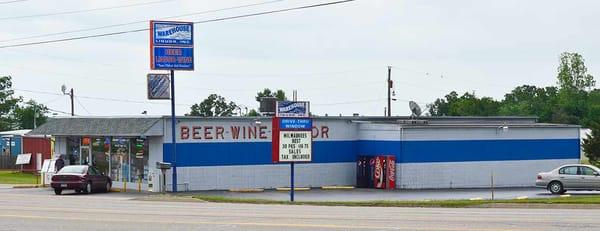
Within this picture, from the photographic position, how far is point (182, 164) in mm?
45719

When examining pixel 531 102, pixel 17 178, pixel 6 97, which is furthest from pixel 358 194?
pixel 531 102

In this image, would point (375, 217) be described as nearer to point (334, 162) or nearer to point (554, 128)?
point (334, 162)

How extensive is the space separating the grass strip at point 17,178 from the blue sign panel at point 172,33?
51.4 ft

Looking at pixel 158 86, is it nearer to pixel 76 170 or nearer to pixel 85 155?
pixel 76 170

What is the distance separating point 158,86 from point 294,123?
9625 millimetres

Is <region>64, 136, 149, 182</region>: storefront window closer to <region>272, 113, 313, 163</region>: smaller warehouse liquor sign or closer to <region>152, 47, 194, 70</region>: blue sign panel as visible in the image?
<region>152, 47, 194, 70</region>: blue sign panel

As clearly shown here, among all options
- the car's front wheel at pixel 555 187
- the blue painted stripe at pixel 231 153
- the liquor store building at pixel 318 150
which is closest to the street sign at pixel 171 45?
the liquor store building at pixel 318 150

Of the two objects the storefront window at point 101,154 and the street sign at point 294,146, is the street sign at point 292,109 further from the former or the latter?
the storefront window at point 101,154

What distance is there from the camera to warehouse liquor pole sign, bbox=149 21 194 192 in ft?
140

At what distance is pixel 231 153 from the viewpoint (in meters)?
47.2

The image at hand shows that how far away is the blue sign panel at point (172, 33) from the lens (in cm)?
4275

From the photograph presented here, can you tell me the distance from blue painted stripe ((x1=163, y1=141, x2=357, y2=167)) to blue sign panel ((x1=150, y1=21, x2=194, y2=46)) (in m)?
4.98

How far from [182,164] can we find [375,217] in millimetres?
23498

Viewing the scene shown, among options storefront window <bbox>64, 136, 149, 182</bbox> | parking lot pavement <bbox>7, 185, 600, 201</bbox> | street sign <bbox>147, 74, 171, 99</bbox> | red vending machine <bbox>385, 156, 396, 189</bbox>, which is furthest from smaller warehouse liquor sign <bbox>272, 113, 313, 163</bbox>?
red vending machine <bbox>385, 156, 396, 189</bbox>
